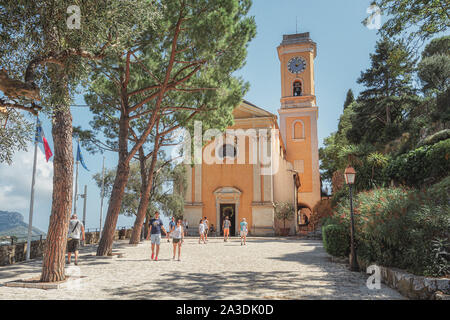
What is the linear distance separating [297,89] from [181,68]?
89.2 ft

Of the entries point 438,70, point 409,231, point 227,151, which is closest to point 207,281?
point 409,231

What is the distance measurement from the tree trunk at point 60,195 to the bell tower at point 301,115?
31.3 metres

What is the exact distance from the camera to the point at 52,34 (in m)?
6.57

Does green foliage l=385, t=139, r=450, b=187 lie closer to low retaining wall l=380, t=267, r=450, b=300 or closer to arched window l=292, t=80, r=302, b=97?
low retaining wall l=380, t=267, r=450, b=300

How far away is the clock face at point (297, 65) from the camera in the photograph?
37250mm

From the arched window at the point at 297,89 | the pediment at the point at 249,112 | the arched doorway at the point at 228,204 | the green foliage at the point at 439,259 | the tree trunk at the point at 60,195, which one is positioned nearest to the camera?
the green foliage at the point at 439,259

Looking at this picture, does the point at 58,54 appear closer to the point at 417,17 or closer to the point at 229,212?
the point at 417,17

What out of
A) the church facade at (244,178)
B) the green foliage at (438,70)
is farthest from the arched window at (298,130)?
the green foliage at (438,70)

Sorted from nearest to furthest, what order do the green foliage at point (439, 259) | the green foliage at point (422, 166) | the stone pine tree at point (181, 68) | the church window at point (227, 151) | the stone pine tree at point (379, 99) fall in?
the green foliage at point (439, 259) < the stone pine tree at point (181, 68) < the green foliage at point (422, 166) < the stone pine tree at point (379, 99) < the church window at point (227, 151)

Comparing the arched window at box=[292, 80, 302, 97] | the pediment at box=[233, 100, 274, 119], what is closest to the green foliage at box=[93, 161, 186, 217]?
the pediment at box=[233, 100, 274, 119]

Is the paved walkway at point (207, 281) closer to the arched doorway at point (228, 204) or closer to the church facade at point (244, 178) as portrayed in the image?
the church facade at point (244, 178)

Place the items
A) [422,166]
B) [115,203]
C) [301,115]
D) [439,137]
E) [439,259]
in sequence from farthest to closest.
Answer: [301,115] → [439,137] → [422,166] → [115,203] → [439,259]

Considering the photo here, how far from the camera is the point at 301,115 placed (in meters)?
36.8

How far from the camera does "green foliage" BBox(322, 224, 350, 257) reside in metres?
10.6
